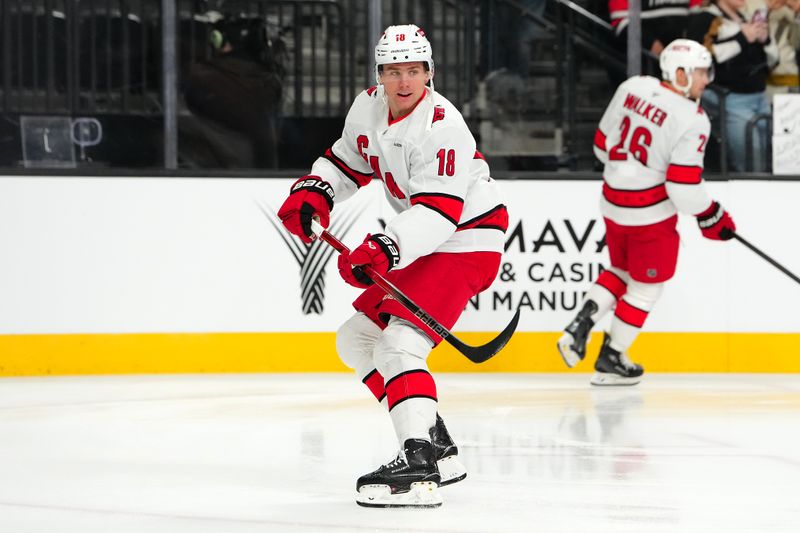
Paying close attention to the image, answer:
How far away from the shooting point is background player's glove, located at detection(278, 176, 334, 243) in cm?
358

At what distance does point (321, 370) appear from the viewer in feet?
20.6

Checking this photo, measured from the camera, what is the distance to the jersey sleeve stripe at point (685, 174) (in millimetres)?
5754

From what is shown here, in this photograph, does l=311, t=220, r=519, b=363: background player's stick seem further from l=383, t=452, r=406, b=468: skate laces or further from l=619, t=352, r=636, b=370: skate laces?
l=619, t=352, r=636, b=370: skate laces

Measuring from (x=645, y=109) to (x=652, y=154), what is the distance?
19 centimetres

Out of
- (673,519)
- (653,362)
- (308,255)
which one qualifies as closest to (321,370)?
(308,255)

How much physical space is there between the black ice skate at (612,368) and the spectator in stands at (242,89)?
1759 millimetres

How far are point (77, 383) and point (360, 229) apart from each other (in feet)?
4.60

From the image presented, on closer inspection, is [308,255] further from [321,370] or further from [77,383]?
[77,383]

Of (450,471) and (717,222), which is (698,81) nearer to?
(717,222)

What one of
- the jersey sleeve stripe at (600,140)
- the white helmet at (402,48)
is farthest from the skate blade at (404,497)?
the jersey sleeve stripe at (600,140)

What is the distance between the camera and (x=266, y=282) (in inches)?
247

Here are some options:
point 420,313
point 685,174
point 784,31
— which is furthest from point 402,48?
point 784,31

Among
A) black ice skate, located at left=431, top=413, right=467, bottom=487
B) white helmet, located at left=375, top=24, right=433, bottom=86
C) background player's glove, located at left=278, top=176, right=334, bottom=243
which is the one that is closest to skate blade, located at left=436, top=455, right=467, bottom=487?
black ice skate, located at left=431, top=413, right=467, bottom=487

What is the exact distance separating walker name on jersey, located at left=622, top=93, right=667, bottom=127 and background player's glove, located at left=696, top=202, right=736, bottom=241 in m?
0.41
